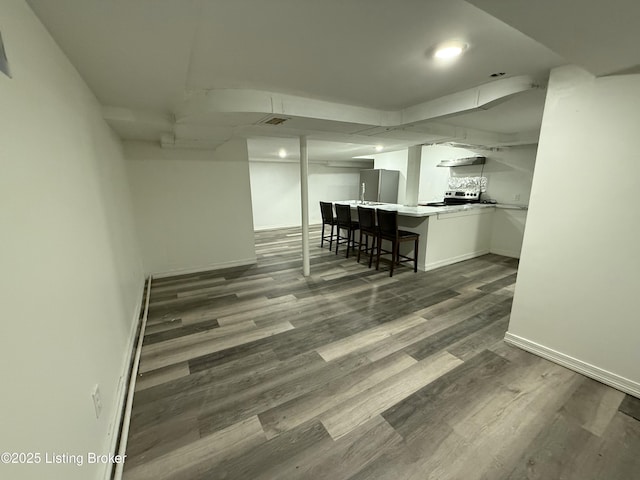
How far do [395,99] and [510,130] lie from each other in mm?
2871

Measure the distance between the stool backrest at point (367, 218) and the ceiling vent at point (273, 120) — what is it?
2.08m

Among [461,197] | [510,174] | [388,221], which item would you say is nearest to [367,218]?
[388,221]

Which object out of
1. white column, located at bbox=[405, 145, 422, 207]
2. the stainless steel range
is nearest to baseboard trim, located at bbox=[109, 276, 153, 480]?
white column, located at bbox=[405, 145, 422, 207]

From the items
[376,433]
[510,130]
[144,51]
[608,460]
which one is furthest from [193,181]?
[510,130]

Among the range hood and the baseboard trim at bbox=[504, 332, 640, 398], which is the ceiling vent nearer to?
the baseboard trim at bbox=[504, 332, 640, 398]

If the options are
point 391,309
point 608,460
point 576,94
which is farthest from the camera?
point 391,309

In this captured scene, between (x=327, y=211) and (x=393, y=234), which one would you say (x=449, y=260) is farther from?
(x=327, y=211)

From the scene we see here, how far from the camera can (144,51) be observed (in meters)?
1.48

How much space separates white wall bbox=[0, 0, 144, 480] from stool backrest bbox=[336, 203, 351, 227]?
11.9ft

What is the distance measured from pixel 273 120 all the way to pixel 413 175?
3135 mm

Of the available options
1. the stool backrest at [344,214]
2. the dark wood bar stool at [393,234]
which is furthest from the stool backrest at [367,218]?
the stool backrest at [344,214]

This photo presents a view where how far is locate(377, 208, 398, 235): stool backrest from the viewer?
381 cm

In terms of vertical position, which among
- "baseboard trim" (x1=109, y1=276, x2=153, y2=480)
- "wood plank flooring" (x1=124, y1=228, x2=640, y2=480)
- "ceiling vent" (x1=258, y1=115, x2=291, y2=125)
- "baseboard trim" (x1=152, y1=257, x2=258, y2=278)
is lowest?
"wood plank flooring" (x1=124, y1=228, x2=640, y2=480)

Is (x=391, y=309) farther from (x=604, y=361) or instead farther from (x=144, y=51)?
(x=144, y=51)
